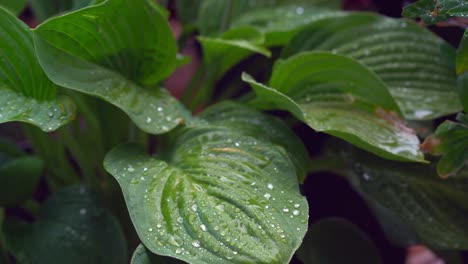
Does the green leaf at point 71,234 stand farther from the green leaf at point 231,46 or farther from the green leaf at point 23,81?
the green leaf at point 231,46

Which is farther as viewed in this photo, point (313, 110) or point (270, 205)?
point (313, 110)

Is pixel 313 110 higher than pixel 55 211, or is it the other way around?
pixel 313 110

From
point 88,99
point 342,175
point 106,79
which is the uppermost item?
point 106,79

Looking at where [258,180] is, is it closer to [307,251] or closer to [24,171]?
[307,251]

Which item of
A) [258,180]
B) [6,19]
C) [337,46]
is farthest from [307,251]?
[6,19]

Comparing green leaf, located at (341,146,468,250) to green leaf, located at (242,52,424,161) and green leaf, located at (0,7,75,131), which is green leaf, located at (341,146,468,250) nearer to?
green leaf, located at (242,52,424,161)

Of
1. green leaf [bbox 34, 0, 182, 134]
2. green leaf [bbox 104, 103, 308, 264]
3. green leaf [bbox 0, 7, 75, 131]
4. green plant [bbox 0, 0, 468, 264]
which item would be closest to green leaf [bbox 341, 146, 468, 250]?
green plant [bbox 0, 0, 468, 264]

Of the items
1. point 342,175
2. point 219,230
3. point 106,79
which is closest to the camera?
point 219,230

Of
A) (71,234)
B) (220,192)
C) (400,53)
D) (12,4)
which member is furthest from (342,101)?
(12,4)

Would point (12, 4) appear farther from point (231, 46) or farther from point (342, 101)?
point (342, 101)
